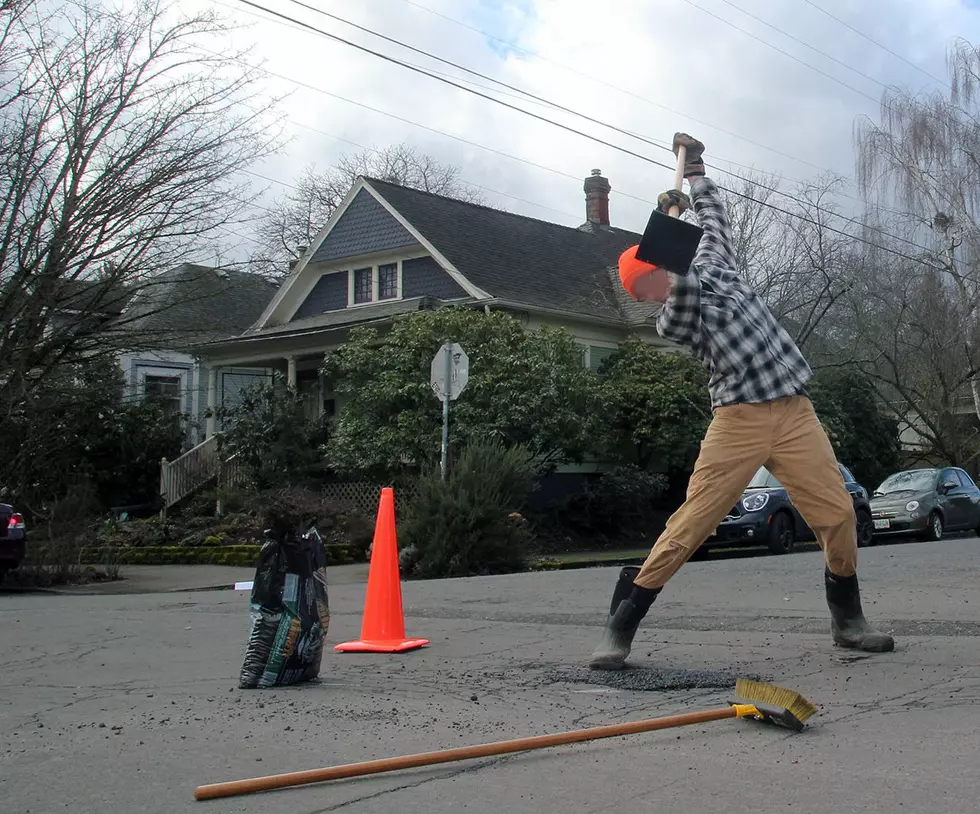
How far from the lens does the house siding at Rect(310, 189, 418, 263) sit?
27234 millimetres

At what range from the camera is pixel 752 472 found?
543cm

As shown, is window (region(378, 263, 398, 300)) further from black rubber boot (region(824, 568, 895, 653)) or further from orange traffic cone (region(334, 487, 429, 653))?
black rubber boot (region(824, 568, 895, 653))

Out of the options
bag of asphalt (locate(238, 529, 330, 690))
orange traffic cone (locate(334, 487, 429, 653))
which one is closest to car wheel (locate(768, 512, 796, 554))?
orange traffic cone (locate(334, 487, 429, 653))

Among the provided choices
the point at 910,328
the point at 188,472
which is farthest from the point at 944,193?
the point at 188,472

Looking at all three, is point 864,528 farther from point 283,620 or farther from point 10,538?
point 283,620

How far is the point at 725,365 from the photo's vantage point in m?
5.53

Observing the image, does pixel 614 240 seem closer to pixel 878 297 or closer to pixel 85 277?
pixel 878 297

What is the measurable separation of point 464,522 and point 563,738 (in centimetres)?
1010

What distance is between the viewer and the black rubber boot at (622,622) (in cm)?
562

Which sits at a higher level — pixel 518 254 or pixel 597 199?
pixel 597 199

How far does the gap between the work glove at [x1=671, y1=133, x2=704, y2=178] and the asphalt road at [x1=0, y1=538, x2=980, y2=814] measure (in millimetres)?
2465

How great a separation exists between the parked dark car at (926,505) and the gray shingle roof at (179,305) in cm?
1243

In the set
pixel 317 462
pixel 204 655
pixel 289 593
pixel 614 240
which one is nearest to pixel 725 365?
pixel 289 593

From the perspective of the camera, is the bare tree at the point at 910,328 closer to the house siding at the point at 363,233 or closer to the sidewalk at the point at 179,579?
the house siding at the point at 363,233
